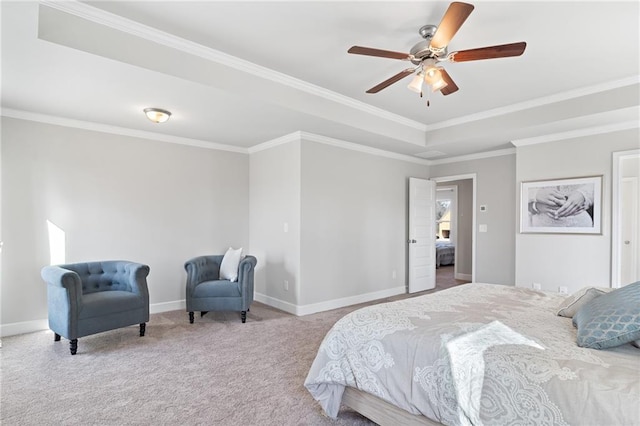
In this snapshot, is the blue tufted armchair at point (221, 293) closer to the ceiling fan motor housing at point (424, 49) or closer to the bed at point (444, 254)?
the ceiling fan motor housing at point (424, 49)

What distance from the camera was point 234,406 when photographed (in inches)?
93.4

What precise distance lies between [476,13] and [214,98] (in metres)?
2.32

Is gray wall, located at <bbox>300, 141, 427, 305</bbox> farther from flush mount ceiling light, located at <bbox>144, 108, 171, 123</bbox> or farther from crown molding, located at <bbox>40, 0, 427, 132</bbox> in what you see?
flush mount ceiling light, located at <bbox>144, 108, 171, 123</bbox>

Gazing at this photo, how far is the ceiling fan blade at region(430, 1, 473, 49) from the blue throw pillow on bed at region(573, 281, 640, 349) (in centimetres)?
165

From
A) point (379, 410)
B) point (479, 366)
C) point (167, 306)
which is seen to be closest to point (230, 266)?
point (167, 306)

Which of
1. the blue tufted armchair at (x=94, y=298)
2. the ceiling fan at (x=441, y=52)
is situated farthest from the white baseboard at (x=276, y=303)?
the ceiling fan at (x=441, y=52)

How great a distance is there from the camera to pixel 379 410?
1.95 meters

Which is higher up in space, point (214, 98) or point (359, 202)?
point (214, 98)

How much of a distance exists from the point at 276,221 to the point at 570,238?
3.89 meters

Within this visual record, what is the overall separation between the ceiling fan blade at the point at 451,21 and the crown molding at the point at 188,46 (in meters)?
1.67

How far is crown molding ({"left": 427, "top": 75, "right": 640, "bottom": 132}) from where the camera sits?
3.54m

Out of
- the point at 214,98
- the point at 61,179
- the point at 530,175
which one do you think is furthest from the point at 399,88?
the point at 61,179

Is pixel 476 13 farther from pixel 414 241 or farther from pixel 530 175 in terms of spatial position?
pixel 414 241

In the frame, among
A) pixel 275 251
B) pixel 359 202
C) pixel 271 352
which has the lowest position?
pixel 271 352
